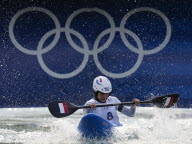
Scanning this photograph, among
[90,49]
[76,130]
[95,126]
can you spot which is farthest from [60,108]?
[90,49]

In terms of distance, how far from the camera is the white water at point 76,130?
32.2ft

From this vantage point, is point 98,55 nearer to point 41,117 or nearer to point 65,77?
point 65,77

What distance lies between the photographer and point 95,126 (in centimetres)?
977

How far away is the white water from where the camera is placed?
32.2 feet

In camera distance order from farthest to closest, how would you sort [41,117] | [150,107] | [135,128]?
[150,107], [41,117], [135,128]

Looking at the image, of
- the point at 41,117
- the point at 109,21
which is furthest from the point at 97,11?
the point at 41,117

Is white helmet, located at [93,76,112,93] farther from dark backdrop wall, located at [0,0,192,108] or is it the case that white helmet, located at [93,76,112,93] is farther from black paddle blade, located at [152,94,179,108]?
dark backdrop wall, located at [0,0,192,108]

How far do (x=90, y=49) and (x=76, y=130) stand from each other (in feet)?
12.3

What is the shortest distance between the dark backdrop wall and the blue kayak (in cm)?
391

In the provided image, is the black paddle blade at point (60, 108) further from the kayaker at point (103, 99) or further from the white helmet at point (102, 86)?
the white helmet at point (102, 86)

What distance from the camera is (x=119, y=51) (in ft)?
45.2

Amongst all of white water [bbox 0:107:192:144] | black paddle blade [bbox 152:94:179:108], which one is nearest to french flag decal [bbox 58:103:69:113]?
white water [bbox 0:107:192:144]

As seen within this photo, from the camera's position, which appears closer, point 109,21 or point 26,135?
point 26,135

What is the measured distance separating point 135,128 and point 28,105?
387 cm
